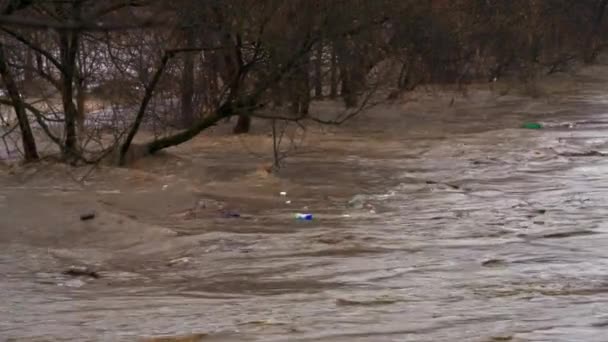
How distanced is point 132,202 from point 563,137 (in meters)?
12.2

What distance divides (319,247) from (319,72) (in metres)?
12.3

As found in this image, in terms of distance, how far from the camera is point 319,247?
12.2 meters

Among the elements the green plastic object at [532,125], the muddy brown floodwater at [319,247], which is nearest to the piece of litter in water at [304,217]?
the muddy brown floodwater at [319,247]

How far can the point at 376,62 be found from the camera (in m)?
27.3

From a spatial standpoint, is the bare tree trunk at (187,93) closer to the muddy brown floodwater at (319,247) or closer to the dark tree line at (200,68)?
the dark tree line at (200,68)

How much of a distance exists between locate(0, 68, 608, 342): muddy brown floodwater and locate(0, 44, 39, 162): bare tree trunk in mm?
637

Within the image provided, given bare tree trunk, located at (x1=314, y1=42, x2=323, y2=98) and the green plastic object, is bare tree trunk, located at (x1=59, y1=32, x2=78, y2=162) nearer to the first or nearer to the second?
bare tree trunk, located at (x1=314, y1=42, x2=323, y2=98)

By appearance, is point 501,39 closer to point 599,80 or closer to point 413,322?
point 599,80

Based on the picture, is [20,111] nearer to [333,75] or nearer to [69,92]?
[69,92]

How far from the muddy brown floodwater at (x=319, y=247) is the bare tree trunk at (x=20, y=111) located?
2.09 feet

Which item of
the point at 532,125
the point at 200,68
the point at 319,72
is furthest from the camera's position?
the point at 532,125

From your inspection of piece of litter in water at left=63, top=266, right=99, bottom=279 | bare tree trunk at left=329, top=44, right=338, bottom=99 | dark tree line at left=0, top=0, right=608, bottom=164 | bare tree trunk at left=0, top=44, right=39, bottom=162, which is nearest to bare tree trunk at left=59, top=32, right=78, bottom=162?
dark tree line at left=0, top=0, right=608, bottom=164

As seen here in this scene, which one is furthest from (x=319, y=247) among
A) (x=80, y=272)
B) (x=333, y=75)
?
(x=333, y=75)

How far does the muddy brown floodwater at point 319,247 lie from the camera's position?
830 centimetres
